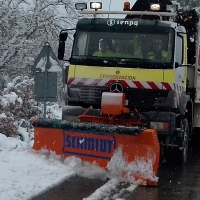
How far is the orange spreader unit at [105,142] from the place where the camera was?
783cm

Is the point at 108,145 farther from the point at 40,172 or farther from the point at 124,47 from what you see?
the point at 124,47

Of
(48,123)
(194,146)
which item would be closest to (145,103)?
(48,123)

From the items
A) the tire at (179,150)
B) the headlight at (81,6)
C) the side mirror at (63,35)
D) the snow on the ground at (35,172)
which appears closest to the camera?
the snow on the ground at (35,172)

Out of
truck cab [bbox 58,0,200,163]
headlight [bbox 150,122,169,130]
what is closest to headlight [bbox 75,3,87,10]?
truck cab [bbox 58,0,200,163]

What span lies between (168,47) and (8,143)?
12.5ft

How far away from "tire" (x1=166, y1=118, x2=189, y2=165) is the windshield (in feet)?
4.73

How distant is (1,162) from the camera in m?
8.57

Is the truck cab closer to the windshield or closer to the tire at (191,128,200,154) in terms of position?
the windshield

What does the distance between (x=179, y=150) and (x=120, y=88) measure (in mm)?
1721

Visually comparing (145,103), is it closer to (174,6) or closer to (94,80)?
(94,80)

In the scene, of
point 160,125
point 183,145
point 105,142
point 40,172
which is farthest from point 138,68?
point 40,172

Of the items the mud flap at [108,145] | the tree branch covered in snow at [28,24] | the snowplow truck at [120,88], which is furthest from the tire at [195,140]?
the tree branch covered in snow at [28,24]

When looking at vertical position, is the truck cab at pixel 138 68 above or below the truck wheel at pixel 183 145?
above

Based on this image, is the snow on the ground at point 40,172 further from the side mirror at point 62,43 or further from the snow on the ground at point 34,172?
the side mirror at point 62,43
